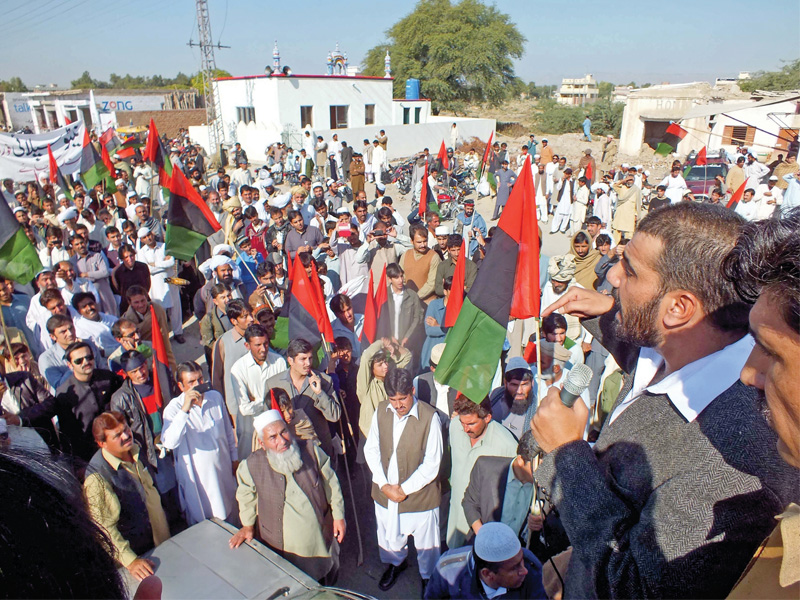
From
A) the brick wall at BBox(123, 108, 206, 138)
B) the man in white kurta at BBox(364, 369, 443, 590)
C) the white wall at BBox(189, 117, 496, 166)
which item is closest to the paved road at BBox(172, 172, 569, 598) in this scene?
the man in white kurta at BBox(364, 369, 443, 590)

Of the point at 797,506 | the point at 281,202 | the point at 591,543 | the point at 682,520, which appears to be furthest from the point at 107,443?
the point at 281,202

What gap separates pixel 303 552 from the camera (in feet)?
10.2

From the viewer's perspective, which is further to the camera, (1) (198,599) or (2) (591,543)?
(1) (198,599)

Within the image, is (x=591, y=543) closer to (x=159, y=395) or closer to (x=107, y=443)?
(x=107, y=443)

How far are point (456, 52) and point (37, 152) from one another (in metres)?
32.5

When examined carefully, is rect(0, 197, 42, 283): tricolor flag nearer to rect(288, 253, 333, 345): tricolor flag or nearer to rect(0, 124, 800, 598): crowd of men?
rect(0, 124, 800, 598): crowd of men

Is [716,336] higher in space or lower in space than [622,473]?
higher

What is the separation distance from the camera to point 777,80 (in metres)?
28.1

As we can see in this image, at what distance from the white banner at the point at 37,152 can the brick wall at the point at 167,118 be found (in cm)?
2607

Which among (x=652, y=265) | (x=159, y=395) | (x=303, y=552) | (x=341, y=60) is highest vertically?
(x=341, y=60)

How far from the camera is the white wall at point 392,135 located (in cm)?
2302

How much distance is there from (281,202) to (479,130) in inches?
931

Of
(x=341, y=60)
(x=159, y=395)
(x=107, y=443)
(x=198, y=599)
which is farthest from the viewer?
(x=341, y=60)

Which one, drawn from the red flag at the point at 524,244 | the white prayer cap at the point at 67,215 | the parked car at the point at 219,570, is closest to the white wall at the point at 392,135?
the white prayer cap at the point at 67,215
